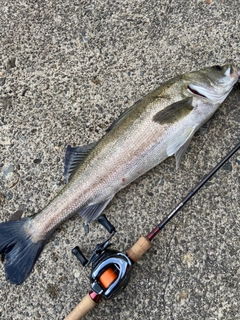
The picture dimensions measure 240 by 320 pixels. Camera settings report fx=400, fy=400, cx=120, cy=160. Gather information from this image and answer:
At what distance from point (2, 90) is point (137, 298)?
5.59ft

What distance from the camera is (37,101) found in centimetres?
282

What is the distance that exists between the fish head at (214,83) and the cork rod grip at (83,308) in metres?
1.35

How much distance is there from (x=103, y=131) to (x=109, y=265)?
0.91 m

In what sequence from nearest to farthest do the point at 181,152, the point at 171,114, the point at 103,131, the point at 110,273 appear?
1. the point at 110,273
2. the point at 171,114
3. the point at 181,152
4. the point at 103,131

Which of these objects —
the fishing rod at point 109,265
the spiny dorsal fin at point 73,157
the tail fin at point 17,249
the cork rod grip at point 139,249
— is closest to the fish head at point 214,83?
the fishing rod at point 109,265

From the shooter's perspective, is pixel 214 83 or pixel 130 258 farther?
pixel 214 83

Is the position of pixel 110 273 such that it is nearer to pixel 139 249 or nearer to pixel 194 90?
pixel 139 249

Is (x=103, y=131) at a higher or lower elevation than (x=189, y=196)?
higher

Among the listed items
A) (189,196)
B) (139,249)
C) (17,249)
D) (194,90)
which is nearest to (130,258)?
(139,249)

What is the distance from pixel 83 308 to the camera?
2.25 meters

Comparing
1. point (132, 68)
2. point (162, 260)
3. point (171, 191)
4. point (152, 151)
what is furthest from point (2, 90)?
point (162, 260)

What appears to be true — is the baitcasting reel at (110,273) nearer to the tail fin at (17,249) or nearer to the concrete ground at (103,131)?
the concrete ground at (103,131)

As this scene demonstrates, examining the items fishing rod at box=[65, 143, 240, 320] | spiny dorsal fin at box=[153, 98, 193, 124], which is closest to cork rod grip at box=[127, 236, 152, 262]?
fishing rod at box=[65, 143, 240, 320]

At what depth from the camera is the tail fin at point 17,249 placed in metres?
2.37
